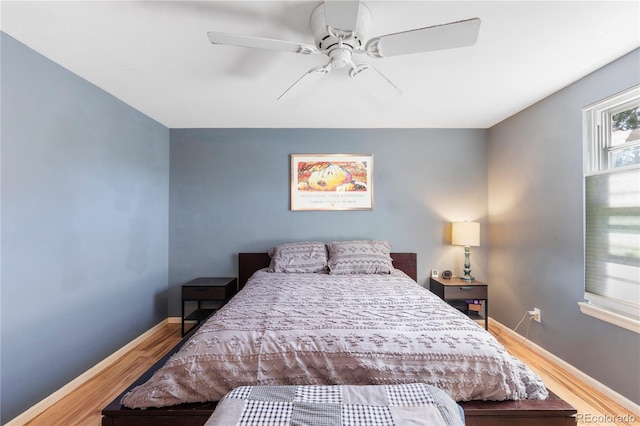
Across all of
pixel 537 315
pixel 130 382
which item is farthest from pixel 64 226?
pixel 537 315

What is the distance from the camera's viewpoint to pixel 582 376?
2.13m

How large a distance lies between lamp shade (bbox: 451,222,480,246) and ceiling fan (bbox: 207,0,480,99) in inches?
84.6

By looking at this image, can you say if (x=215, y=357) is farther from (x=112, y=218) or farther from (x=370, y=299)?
(x=112, y=218)

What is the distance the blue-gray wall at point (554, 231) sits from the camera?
194cm

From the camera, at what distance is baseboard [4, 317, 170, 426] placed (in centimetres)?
173

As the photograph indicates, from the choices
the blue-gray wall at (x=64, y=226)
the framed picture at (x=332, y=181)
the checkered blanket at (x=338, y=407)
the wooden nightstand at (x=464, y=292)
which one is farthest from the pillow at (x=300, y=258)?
the checkered blanket at (x=338, y=407)

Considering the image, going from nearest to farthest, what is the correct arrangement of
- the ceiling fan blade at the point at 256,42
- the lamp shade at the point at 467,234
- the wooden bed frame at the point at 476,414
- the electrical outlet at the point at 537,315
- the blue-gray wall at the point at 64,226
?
the wooden bed frame at the point at 476,414, the ceiling fan blade at the point at 256,42, the blue-gray wall at the point at 64,226, the electrical outlet at the point at 537,315, the lamp shade at the point at 467,234

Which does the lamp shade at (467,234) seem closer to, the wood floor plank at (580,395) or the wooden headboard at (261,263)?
the wooden headboard at (261,263)

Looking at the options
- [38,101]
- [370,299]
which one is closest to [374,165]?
[370,299]

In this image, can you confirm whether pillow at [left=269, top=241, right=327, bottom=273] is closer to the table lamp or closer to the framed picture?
the framed picture


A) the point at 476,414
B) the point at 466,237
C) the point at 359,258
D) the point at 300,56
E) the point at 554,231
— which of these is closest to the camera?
the point at 476,414

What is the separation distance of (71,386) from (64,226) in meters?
1.20

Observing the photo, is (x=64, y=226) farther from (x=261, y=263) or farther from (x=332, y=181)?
(x=332, y=181)

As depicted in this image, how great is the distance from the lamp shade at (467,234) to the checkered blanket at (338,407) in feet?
7.65
